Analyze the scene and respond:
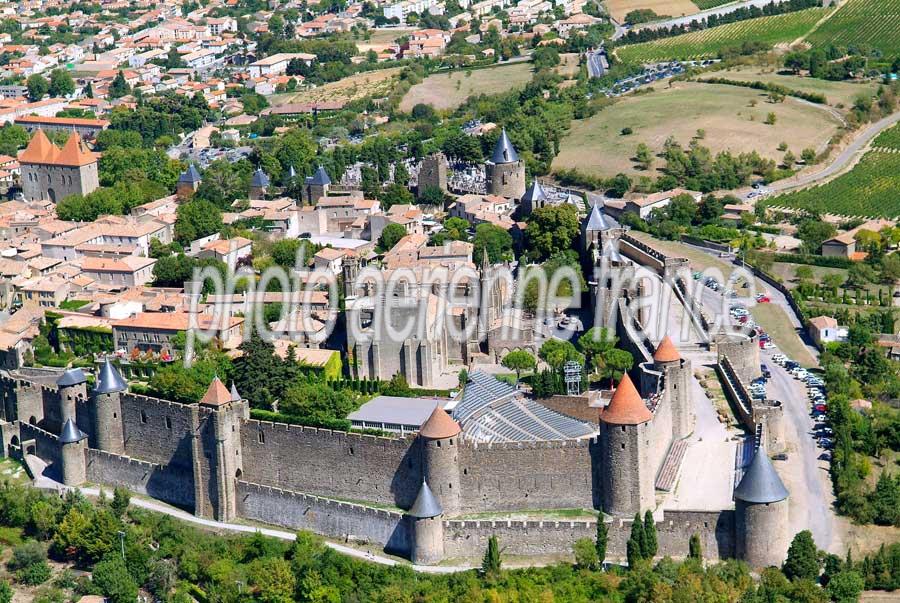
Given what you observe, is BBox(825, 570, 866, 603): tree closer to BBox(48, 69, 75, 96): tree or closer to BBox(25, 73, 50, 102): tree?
BBox(25, 73, 50, 102): tree

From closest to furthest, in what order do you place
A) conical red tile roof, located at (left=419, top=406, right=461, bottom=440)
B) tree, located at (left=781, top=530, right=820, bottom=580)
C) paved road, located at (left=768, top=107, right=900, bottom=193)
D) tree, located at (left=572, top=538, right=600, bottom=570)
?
tree, located at (left=781, top=530, right=820, bottom=580) < tree, located at (left=572, top=538, right=600, bottom=570) < conical red tile roof, located at (left=419, top=406, right=461, bottom=440) < paved road, located at (left=768, top=107, right=900, bottom=193)

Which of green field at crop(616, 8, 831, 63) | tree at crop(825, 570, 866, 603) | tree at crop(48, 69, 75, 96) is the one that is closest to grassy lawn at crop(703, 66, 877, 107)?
green field at crop(616, 8, 831, 63)

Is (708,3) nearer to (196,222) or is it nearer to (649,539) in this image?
(196,222)

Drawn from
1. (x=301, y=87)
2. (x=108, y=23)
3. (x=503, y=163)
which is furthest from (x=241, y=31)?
(x=503, y=163)

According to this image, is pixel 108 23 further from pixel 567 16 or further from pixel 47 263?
pixel 47 263

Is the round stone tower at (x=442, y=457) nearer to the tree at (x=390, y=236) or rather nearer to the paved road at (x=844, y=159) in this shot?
the tree at (x=390, y=236)

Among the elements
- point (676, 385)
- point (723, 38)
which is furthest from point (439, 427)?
point (723, 38)
